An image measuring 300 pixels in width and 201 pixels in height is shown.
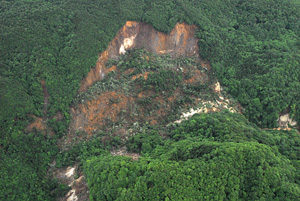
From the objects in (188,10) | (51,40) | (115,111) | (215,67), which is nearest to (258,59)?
(215,67)

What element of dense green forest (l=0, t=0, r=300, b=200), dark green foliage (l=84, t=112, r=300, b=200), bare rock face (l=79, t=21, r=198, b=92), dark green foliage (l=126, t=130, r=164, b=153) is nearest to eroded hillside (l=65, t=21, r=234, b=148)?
bare rock face (l=79, t=21, r=198, b=92)

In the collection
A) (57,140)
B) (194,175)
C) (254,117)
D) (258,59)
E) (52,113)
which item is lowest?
(254,117)

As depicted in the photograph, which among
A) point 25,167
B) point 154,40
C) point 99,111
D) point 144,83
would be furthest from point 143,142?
point 154,40

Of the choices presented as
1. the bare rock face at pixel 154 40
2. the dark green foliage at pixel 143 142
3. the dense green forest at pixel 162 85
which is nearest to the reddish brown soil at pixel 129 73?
the bare rock face at pixel 154 40

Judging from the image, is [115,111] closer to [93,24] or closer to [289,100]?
[93,24]

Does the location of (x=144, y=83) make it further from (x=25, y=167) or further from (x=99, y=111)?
(x=25, y=167)
